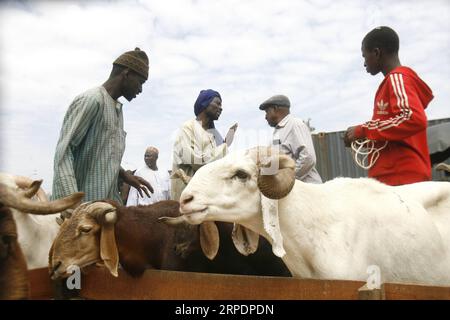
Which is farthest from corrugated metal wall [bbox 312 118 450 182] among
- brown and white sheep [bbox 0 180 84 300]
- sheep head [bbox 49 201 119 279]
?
brown and white sheep [bbox 0 180 84 300]

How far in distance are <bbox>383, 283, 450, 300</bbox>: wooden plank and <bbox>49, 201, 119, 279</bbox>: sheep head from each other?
138cm

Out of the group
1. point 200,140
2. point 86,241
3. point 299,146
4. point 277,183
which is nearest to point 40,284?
point 86,241

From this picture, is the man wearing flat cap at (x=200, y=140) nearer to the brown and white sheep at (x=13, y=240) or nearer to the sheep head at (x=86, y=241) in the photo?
the sheep head at (x=86, y=241)

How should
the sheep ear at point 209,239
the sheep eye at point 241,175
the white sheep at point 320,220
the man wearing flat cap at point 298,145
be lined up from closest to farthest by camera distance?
the white sheep at point 320,220 < the sheep eye at point 241,175 < the sheep ear at point 209,239 < the man wearing flat cap at point 298,145

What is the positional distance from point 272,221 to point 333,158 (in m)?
7.81

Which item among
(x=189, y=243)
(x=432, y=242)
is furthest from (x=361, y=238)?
(x=189, y=243)

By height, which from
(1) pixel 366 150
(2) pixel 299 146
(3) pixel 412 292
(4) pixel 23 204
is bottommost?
(3) pixel 412 292

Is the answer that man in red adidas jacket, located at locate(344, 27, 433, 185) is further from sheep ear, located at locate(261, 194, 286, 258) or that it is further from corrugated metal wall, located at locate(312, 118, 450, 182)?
corrugated metal wall, located at locate(312, 118, 450, 182)

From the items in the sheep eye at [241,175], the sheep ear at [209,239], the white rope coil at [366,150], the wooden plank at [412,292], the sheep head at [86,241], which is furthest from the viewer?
the white rope coil at [366,150]

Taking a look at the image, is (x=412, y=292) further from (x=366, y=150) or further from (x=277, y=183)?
(x=366, y=150)

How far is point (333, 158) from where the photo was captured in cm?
1037

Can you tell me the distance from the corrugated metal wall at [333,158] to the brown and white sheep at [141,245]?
6.99 m

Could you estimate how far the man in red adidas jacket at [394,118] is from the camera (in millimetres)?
3314

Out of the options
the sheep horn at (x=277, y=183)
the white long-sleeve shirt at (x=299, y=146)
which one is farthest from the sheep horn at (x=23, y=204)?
the white long-sleeve shirt at (x=299, y=146)
